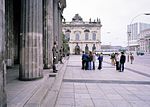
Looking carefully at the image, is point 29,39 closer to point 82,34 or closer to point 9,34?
point 9,34

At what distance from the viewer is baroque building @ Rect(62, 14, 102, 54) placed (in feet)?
371

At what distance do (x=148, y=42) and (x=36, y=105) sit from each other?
430 feet

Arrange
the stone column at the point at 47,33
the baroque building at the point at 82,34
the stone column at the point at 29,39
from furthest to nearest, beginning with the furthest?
the baroque building at the point at 82,34, the stone column at the point at 47,33, the stone column at the point at 29,39

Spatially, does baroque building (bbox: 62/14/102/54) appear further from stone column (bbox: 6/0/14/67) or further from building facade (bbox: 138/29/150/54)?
stone column (bbox: 6/0/14/67)

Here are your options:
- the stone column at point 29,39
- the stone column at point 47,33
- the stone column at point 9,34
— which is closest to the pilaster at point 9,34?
the stone column at point 9,34

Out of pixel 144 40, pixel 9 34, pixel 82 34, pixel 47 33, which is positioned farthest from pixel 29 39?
pixel 144 40

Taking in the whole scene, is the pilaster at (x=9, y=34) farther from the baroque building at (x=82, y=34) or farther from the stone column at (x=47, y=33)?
the baroque building at (x=82, y=34)

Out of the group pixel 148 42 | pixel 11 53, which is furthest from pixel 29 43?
pixel 148 42

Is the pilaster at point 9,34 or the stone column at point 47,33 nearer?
the stone column at point 47,33

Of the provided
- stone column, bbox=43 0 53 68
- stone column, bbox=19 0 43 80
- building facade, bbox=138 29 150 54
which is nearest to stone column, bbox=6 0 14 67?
stone column, bbox=43 0 53 68

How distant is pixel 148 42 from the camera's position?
133 meters

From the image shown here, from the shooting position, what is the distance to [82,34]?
114 meters

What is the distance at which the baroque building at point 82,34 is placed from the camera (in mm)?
113000

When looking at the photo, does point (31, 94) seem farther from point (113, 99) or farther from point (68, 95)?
point (113, 99)
